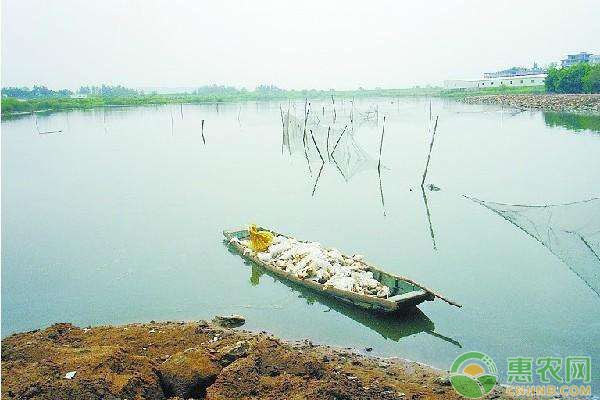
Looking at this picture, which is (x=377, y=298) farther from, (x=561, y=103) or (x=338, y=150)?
(x=561, y=103)

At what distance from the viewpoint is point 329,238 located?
1207 cm

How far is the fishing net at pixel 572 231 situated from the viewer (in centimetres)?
793

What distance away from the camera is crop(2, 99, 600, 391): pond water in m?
7.92

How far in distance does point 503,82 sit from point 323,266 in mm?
86791

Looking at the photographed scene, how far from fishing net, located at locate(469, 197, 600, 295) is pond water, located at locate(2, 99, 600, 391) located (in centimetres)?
3

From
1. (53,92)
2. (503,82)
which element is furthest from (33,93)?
(503,82)

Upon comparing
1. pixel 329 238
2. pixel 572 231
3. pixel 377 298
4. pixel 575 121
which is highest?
pixel 575 121

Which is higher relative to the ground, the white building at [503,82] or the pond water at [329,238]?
the white building at [503,82]

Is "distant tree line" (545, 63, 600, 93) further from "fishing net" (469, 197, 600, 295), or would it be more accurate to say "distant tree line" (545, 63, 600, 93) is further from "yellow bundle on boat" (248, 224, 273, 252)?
"yellow bundle on boat" (248, 224, 273, 252)

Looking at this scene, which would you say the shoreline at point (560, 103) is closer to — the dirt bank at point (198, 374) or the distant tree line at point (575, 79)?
the distant tree line at point (575, 79)

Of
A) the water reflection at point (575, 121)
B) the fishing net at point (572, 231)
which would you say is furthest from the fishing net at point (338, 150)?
the water reflection at point (575, 121)

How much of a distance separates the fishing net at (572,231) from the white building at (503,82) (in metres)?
75.0

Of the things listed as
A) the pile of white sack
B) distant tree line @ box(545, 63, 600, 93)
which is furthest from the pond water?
distant tree line @ box(545, 63, 600, 93)

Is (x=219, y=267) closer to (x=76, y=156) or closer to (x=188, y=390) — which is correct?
(x=188, y=390)
